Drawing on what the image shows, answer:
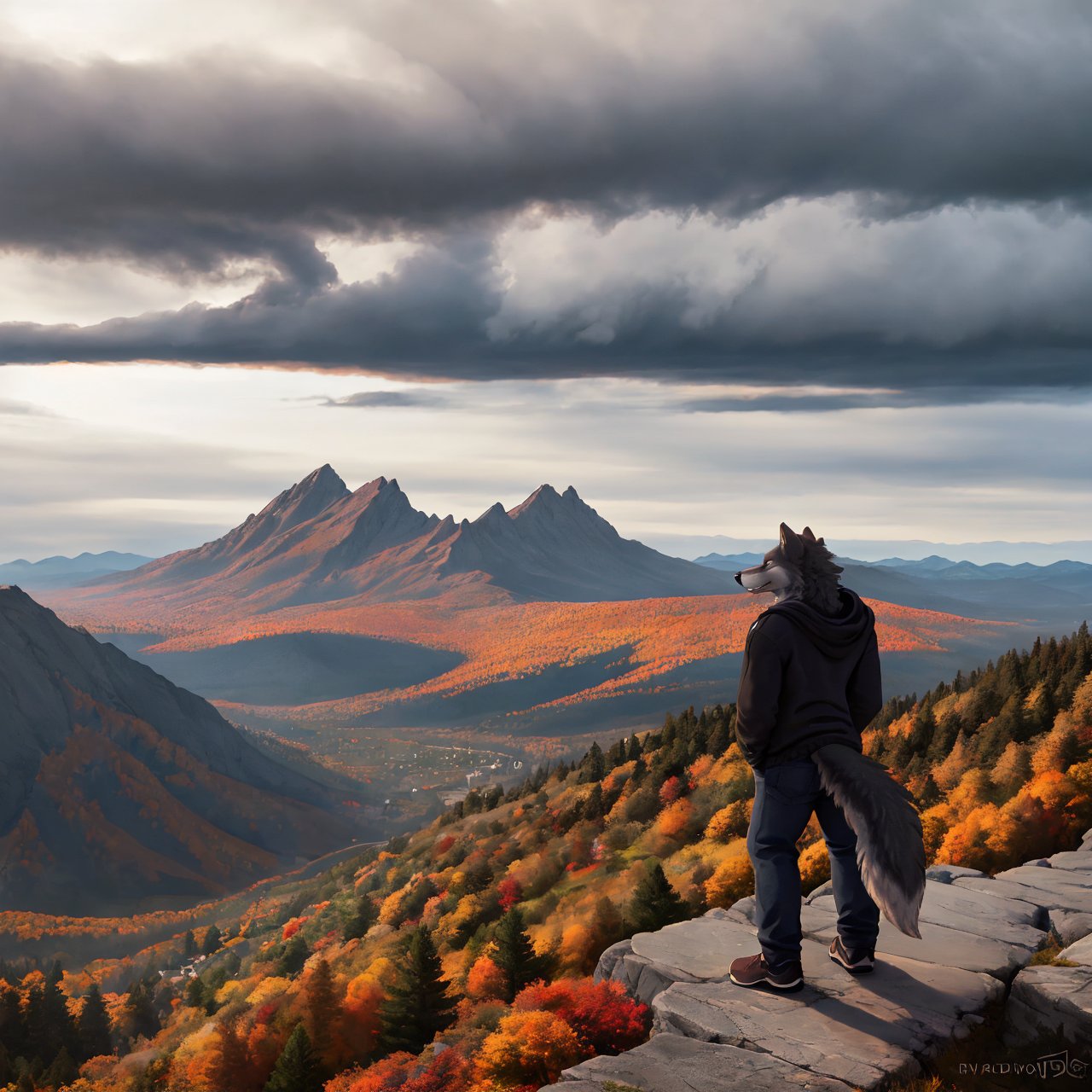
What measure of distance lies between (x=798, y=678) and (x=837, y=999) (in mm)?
3638

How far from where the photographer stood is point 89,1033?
77312 millimetres

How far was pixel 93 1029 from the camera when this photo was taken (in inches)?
3071

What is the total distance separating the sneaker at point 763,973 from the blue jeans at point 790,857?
0.11 metres

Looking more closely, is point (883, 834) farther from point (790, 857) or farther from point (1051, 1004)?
point (1051, 1004)

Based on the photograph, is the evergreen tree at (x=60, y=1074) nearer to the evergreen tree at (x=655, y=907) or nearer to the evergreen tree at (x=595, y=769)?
the evergreen tree at (x=595, y=769)

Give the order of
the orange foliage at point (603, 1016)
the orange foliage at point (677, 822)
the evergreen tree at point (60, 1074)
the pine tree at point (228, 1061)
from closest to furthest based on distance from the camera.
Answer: the orange foliage at point (603, 1016), the pine tree at point (228, 1061), the orange foliage at point (677, 822), the evergreen tree at point (60, 1074)

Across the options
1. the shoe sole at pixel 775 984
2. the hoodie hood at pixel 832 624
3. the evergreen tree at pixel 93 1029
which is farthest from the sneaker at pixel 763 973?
the evergreen tree at pixel 93 1029

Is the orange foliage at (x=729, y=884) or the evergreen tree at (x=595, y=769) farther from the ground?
the orange foliage at (x=729, y=884)

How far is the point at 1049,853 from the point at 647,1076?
11.6m

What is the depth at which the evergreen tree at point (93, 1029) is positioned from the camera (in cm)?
7531

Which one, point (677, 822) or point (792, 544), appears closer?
point (792, 544)

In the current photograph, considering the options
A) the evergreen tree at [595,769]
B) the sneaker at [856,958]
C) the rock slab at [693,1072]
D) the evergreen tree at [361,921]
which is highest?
the sneaker at [856,958]

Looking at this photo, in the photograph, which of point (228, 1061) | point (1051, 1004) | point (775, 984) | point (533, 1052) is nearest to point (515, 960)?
point (533, 1052)

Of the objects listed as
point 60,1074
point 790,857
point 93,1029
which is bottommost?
point 93,1029
